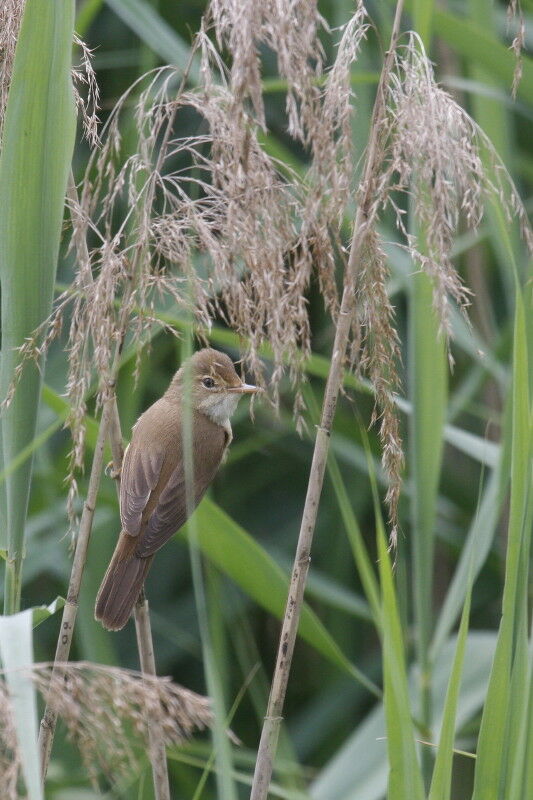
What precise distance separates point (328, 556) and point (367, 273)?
7.33ft

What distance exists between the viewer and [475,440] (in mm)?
2439

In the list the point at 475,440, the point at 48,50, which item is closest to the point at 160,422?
the point at 475,440

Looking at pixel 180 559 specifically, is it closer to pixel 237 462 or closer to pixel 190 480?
pixel 237 462

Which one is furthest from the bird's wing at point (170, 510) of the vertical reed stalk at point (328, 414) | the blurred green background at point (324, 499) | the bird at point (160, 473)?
the vertical reed stalk at point (328, 414)

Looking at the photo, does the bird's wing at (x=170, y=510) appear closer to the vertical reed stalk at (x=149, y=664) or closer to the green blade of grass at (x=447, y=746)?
the vertical reed stalk at (x=149, y=664)

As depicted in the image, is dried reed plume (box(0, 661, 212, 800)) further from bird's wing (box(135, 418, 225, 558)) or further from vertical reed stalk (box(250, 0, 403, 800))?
bird's wing (box(135, 418, 225, 558))

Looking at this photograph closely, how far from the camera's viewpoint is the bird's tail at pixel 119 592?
187cm

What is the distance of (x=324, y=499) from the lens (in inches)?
140

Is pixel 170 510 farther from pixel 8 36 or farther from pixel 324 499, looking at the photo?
pixel 324 499

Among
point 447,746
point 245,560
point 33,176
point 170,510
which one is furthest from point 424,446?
point 33,176

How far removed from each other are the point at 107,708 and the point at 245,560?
966 mm

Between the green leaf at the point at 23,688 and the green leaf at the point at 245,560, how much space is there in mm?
788

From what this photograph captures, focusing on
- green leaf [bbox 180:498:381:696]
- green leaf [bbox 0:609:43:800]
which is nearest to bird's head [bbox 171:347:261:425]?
green leaf [bbox 180:498:381:696]

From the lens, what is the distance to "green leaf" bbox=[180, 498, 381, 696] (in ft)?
6.36
